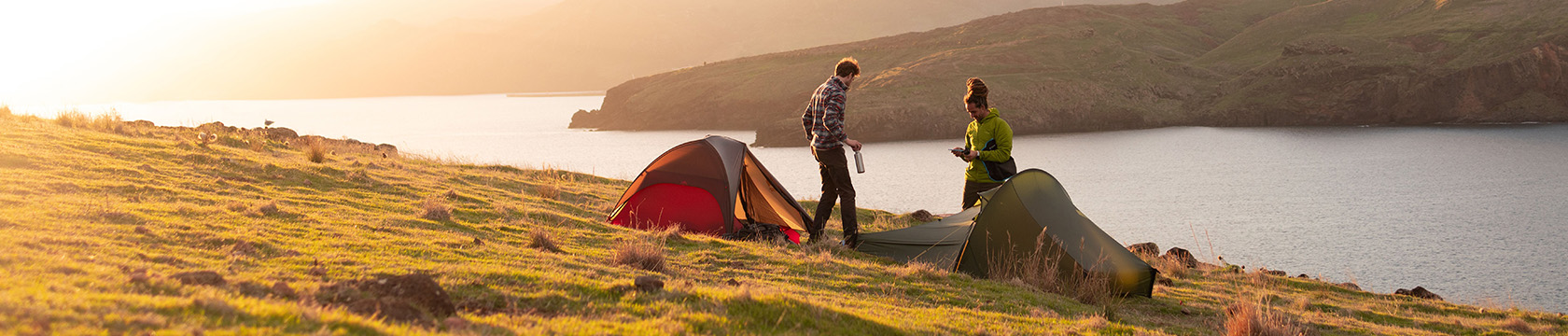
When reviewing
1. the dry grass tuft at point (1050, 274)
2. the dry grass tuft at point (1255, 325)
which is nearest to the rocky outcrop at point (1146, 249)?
the dry grass tuft at point (1050, 274)

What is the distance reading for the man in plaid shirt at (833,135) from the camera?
418 inches

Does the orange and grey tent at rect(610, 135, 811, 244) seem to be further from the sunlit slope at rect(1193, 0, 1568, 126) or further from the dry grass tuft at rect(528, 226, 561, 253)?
the sunlit slope at rect(1193, 0, 1568, 126)

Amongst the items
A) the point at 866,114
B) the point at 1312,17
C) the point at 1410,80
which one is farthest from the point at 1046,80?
the point at 1312,17

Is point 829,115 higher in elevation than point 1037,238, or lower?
higher

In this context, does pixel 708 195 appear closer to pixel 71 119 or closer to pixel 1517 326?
pixel 1517 326

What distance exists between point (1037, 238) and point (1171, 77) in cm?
8337

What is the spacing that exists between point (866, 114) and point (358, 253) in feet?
212

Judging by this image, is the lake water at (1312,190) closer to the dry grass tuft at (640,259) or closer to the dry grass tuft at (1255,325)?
the dry grass tuft at (1255,325)

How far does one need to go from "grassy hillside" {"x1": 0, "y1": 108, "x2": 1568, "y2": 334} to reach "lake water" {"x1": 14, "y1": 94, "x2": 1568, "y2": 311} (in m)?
7.01

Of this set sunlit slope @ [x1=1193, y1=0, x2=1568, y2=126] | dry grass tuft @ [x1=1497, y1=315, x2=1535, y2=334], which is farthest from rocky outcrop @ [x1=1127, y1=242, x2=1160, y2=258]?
sunlit slope @ [x1=1193, y1=0, x2=1568, y2=126]

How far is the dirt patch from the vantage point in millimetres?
5074

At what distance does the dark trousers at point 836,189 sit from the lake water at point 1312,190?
9.51 meters

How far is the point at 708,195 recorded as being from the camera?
41.8 feet

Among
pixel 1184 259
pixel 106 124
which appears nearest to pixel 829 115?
pixel 1184 259
